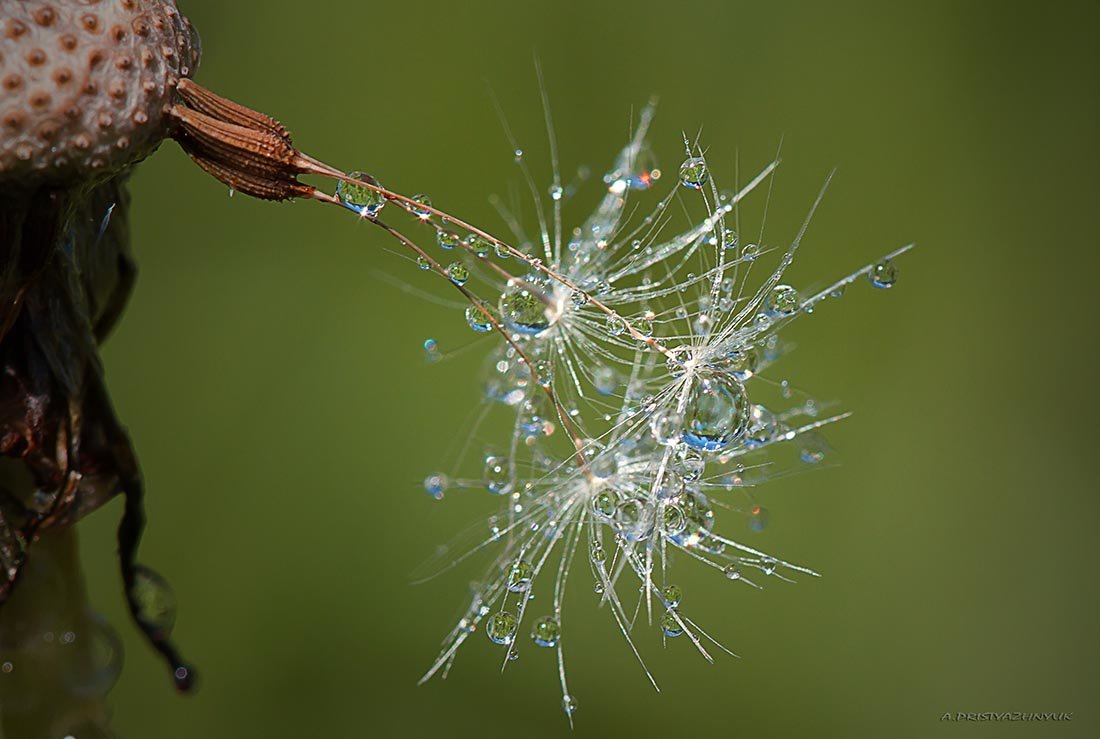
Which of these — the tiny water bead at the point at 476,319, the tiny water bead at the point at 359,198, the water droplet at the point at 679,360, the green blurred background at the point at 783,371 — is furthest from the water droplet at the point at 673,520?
the green blurred background at the point at 783,371

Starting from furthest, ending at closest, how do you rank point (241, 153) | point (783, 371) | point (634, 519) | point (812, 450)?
point (783, 371)
point (812, 450)
point (634, 519)
point (241, 153)

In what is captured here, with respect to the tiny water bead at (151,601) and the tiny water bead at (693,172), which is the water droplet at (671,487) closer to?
the tiny water bead at (693,172)

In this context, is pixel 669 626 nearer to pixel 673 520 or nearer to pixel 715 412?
pixel 673 520

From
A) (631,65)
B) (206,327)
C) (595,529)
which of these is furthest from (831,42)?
(595,529)

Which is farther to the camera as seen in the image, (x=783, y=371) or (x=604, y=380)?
(x=783, y=371)

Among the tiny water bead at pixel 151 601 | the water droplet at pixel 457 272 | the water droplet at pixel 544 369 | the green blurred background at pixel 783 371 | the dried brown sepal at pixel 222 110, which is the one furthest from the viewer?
the green blurred background at pixel 783 371

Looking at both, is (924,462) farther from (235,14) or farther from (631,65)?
(235,14)

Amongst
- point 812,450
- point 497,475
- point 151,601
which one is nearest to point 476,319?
point 497,475
